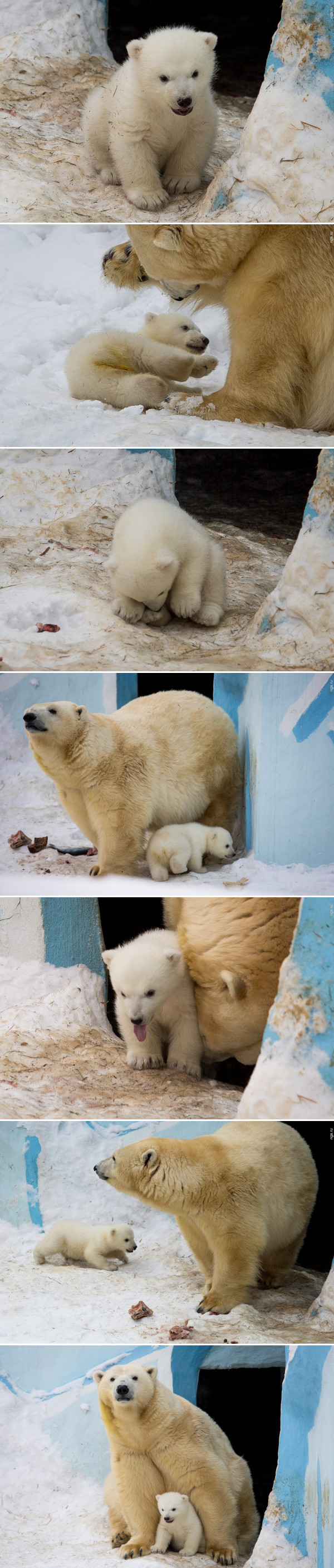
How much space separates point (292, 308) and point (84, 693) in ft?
3.91

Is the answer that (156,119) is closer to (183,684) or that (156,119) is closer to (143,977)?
(183,684)

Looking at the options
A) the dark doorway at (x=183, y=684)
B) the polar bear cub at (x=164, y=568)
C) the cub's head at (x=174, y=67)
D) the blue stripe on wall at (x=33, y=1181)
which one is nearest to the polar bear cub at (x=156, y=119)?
the cub's head at (x=174, y=67)

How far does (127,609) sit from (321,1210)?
223cm

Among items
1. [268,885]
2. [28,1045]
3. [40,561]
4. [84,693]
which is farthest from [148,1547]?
[40,561]

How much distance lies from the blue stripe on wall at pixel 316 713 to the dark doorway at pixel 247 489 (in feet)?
1.63

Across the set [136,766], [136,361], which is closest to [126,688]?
[136,766]

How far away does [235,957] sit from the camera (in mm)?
3559

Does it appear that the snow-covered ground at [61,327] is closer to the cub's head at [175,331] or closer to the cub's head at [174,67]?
the cub's head at [175,331]

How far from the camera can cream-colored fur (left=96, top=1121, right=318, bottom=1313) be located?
11.6 ft

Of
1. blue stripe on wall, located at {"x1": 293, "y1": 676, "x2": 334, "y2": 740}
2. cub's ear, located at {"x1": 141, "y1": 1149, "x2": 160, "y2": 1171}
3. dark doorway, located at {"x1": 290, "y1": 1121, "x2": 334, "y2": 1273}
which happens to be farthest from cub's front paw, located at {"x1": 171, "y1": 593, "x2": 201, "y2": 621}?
dark doorway, located at {"x1": 290, "y1": 1121, "x2": 334, "y2": 1273}

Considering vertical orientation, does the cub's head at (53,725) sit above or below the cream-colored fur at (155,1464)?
above

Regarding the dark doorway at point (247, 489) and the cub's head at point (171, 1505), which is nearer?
the cub's head at point (171, 1505)

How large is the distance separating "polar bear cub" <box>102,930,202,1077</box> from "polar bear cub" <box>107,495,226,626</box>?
959 mm

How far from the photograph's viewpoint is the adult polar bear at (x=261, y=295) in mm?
3234
